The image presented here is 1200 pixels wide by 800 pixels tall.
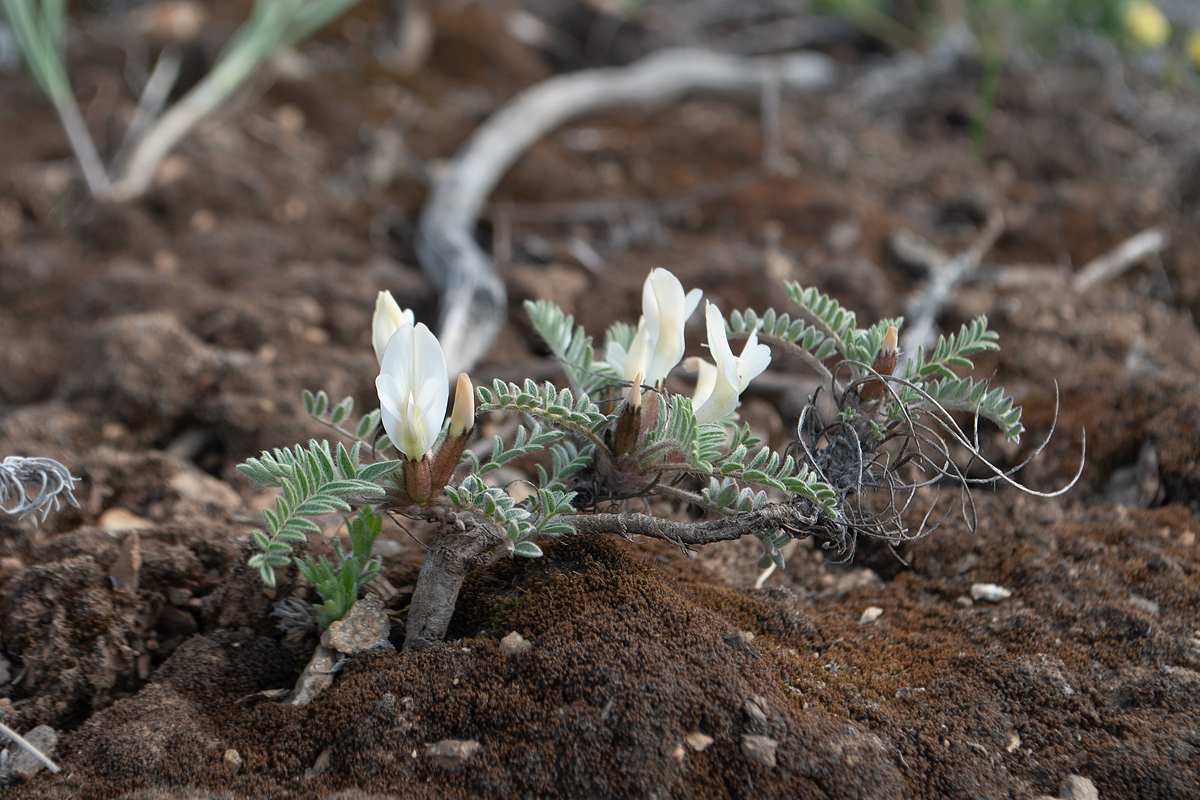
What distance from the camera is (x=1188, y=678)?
123 cm

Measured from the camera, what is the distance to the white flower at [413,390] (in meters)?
1.09

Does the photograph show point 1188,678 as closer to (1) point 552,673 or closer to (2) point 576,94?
(1) point 552,673

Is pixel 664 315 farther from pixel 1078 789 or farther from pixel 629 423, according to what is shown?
pixel 1078 789

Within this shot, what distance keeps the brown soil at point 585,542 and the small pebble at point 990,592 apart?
23 millimetres

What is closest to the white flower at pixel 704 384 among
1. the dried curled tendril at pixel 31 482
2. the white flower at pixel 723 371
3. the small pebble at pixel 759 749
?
the white flower at pixel 723 371

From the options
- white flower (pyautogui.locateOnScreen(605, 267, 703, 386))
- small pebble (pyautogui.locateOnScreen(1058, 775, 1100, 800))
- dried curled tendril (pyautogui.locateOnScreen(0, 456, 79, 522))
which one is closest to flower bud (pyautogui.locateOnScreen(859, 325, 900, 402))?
white flower (pyautogui.locateOnScreen(605, 267, 703, 386))

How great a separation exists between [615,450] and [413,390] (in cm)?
33

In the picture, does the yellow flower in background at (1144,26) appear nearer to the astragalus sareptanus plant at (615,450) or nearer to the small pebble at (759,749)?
the astragalus sareptanus plant at (615,450)

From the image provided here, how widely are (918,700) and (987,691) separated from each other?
0.35 feet

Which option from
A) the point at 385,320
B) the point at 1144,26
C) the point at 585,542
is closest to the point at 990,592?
the point at 585,542

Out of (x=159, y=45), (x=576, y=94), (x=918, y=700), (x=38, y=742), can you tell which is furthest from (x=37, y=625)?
(x=159, y=45)

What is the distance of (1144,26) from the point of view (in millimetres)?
3842

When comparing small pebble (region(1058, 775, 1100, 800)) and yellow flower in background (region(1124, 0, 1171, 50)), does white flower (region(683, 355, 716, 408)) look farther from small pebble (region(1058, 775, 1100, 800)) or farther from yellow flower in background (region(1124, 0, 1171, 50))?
yellow flower in background (region(1124, 0, 1171, 50))

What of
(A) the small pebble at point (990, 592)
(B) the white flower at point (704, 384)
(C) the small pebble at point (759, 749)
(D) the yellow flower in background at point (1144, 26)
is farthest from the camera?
(D) the yellow flower in background at point (1144, 26)
